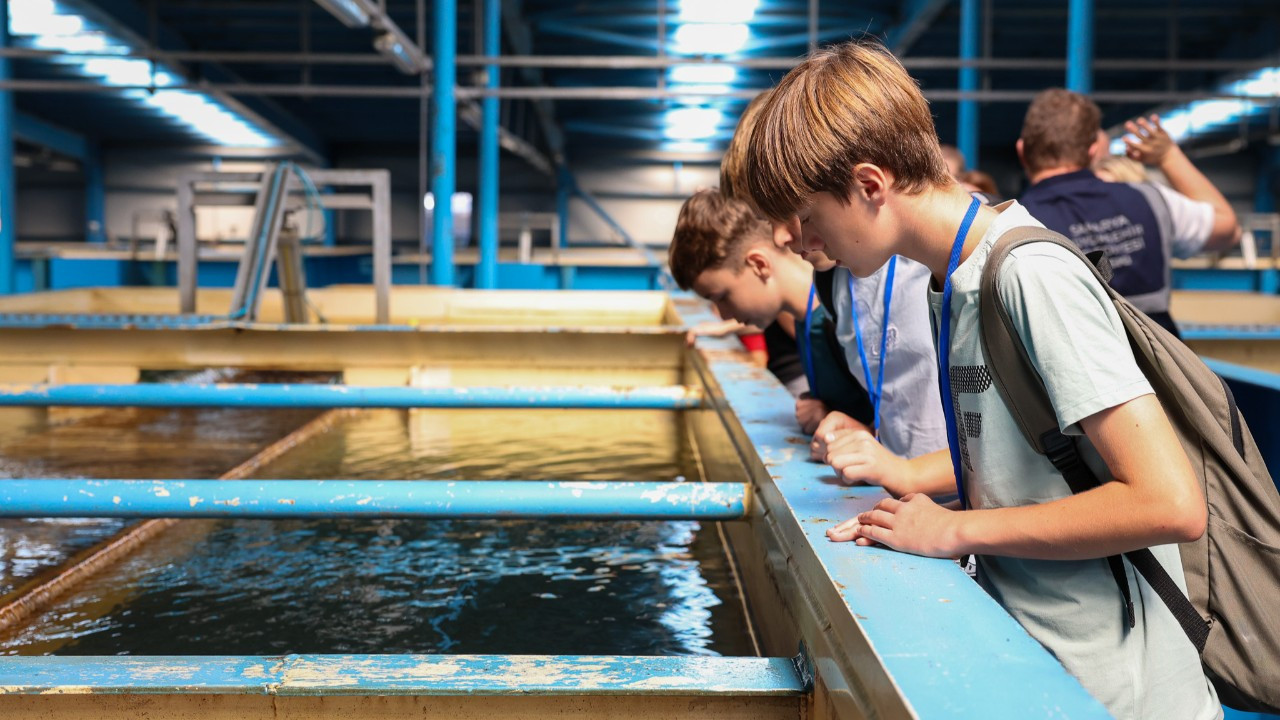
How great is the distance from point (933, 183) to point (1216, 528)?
41 cm

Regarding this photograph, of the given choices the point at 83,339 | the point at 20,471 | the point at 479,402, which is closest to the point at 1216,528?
the point at 479,402

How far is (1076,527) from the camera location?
87cm

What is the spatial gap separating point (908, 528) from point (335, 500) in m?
0.80

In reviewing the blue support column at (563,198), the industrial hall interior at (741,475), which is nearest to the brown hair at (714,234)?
the industrial hall interior at (741,475)

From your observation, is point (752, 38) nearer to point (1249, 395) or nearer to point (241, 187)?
point (241, 187)

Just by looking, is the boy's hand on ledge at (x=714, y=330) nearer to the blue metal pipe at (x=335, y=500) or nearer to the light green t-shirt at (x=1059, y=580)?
the blue metal pipe at (x=335, y=500)

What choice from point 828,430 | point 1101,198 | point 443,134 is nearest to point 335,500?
point 828,430

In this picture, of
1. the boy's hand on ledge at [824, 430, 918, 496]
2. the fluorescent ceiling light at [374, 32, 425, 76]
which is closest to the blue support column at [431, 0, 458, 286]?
the fluorescent ceiling light at [374, 32, 425, 76]

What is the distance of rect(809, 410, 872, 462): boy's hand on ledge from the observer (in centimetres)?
134

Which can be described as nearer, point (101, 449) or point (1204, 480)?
point (1204, 480)

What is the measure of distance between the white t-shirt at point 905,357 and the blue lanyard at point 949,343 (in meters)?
0.38

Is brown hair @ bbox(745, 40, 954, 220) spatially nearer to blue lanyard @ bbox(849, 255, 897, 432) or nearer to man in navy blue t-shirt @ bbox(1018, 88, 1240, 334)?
blue lanyard @ bbox(849, 255, 897, 432)

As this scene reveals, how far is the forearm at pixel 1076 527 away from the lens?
32.7 inches

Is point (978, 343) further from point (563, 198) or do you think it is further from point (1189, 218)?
point (563, 198)
